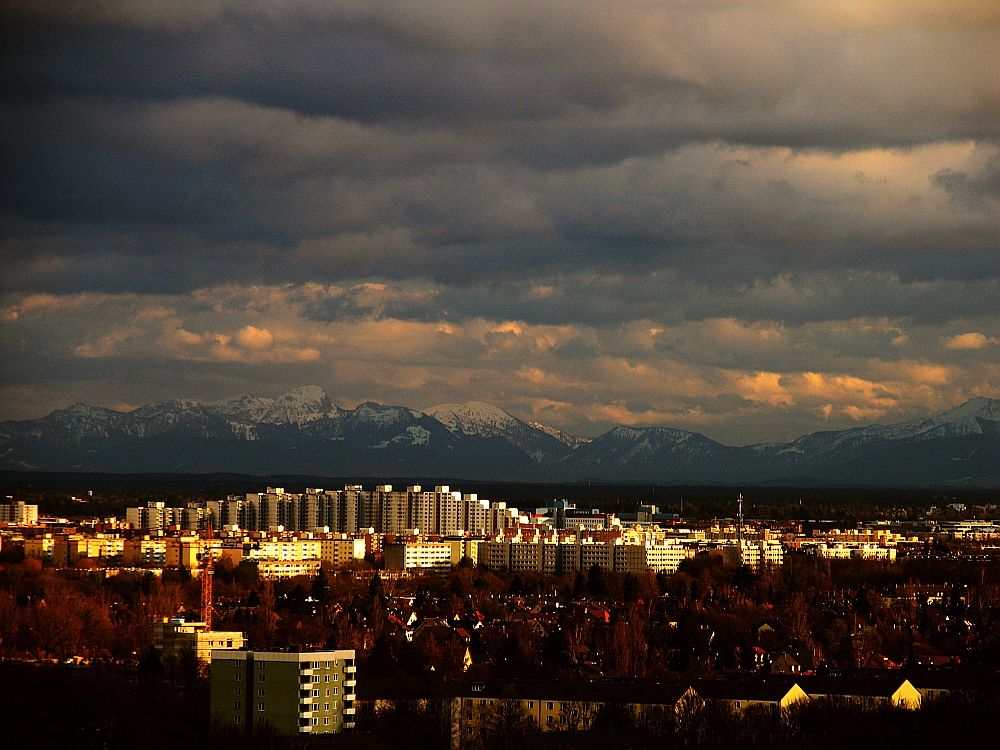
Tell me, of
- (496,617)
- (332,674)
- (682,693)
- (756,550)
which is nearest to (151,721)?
(332,674)

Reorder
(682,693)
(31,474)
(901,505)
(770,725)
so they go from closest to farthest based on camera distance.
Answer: (770,725), (682,693), (31,474), (901,505)

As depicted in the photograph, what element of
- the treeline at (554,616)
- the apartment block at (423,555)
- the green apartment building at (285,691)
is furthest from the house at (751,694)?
the apartment block at (423,555)

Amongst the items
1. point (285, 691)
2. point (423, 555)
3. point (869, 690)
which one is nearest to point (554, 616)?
point (869, 690)

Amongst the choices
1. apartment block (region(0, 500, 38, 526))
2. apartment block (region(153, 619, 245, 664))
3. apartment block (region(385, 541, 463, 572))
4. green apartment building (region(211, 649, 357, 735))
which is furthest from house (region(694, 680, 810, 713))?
apartment block (region(0, 500, 38, 526))

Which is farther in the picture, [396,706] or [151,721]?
[396,706]

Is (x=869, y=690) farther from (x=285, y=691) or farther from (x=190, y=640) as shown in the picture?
Answer: (x=190, y=640)

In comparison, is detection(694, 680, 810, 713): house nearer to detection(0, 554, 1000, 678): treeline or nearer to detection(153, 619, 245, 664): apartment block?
detection(0, 554, 1000, 678): treeline

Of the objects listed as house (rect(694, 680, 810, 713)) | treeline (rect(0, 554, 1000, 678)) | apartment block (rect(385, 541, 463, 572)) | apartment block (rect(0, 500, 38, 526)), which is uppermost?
apartment block (rect(0, 500, 38, 526))

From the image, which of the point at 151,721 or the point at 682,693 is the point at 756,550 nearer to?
the point at 682,693
